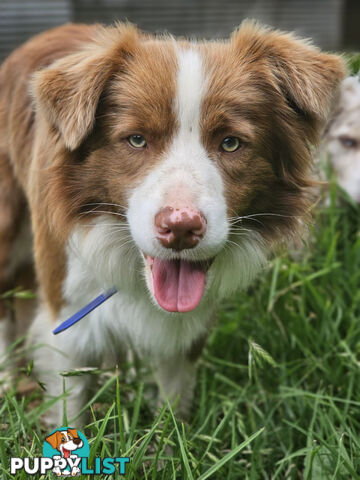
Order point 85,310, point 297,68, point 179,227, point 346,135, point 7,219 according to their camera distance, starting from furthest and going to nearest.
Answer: point 346,135
point 7,219
point 85,310
point 297,68
point 179,227

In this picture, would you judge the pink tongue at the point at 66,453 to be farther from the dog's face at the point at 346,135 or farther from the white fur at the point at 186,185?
the dog's face at the point at 346,135

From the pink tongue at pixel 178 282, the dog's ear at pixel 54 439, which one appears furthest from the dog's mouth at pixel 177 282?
the dog's ear at pixel 54 439

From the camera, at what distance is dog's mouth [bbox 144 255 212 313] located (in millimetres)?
2852

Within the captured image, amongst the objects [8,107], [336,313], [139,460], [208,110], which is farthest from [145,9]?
[139,460]

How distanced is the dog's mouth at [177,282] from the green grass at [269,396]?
0.34 meters

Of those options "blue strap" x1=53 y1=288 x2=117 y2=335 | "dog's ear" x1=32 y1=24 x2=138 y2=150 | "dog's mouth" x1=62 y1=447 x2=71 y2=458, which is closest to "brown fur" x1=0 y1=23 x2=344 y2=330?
"dog's ear" x1=32 y1=24 x2=138 y2=150

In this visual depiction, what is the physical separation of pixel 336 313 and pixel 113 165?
1.83m

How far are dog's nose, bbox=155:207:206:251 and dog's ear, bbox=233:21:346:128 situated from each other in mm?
799

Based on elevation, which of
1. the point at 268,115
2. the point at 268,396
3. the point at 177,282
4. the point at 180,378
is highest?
the point at 268,115

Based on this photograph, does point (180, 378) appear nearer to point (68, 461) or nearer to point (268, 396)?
point (268, 396)

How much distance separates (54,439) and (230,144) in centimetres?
142

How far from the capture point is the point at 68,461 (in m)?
2.65

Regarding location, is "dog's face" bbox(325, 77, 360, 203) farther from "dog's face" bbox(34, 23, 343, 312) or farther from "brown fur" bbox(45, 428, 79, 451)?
"brown fur" bbox(45, 428, 79, 451)

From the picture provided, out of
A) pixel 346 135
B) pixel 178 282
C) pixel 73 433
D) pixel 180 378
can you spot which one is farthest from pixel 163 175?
pixel 346 135
